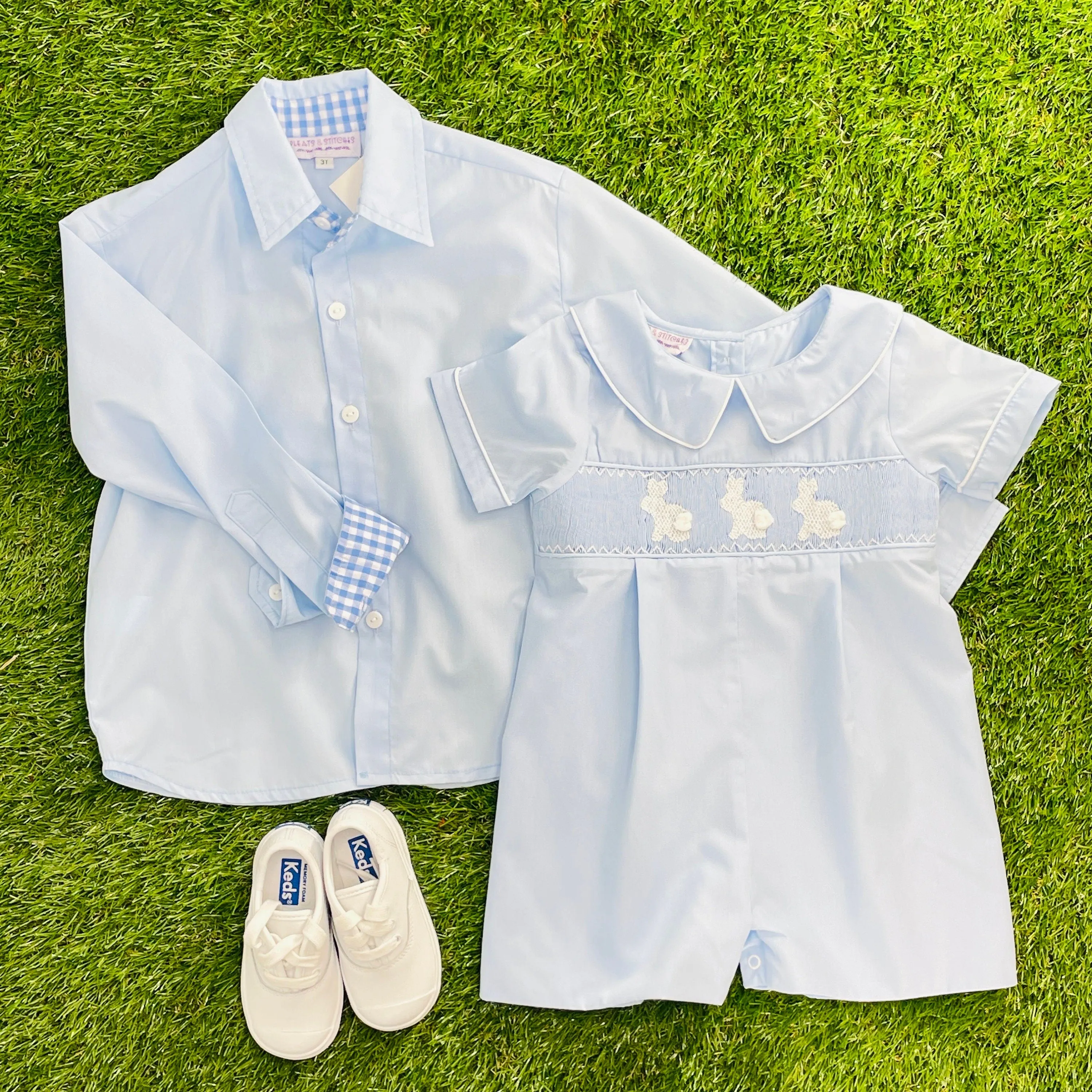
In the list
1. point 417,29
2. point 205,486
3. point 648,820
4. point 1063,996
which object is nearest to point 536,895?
point 648,820

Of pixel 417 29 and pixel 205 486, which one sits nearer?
pixel 205 486

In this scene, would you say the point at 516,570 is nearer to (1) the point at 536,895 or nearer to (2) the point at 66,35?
(1) the point at 536,895

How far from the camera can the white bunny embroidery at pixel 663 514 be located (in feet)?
4.86

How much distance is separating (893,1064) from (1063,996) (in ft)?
1.14

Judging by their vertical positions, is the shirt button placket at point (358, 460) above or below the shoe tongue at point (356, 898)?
above

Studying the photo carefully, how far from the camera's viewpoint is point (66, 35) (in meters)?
1.69

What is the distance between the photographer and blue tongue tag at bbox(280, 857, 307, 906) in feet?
5.34

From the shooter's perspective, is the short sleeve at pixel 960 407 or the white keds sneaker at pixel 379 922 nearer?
the short sleeve at pixel 960 407

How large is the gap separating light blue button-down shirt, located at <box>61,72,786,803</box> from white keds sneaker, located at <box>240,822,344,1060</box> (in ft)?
0.45

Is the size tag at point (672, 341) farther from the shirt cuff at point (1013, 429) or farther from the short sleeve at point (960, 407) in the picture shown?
the shirt cuff at point (1013, 429)

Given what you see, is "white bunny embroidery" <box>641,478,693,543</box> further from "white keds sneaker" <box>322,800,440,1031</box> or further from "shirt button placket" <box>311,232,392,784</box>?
"white keds sneaker" <box>322,800,440,1031</box>

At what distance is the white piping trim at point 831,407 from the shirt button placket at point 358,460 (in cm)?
65

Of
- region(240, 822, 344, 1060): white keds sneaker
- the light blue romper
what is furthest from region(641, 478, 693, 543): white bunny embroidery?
region(240, 822, 344, 1060): white keds sneaker

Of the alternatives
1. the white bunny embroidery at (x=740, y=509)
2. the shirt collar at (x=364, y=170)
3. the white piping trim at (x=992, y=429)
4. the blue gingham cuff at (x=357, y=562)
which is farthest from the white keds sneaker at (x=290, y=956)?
the white piping trim at (x=992, y=429)
